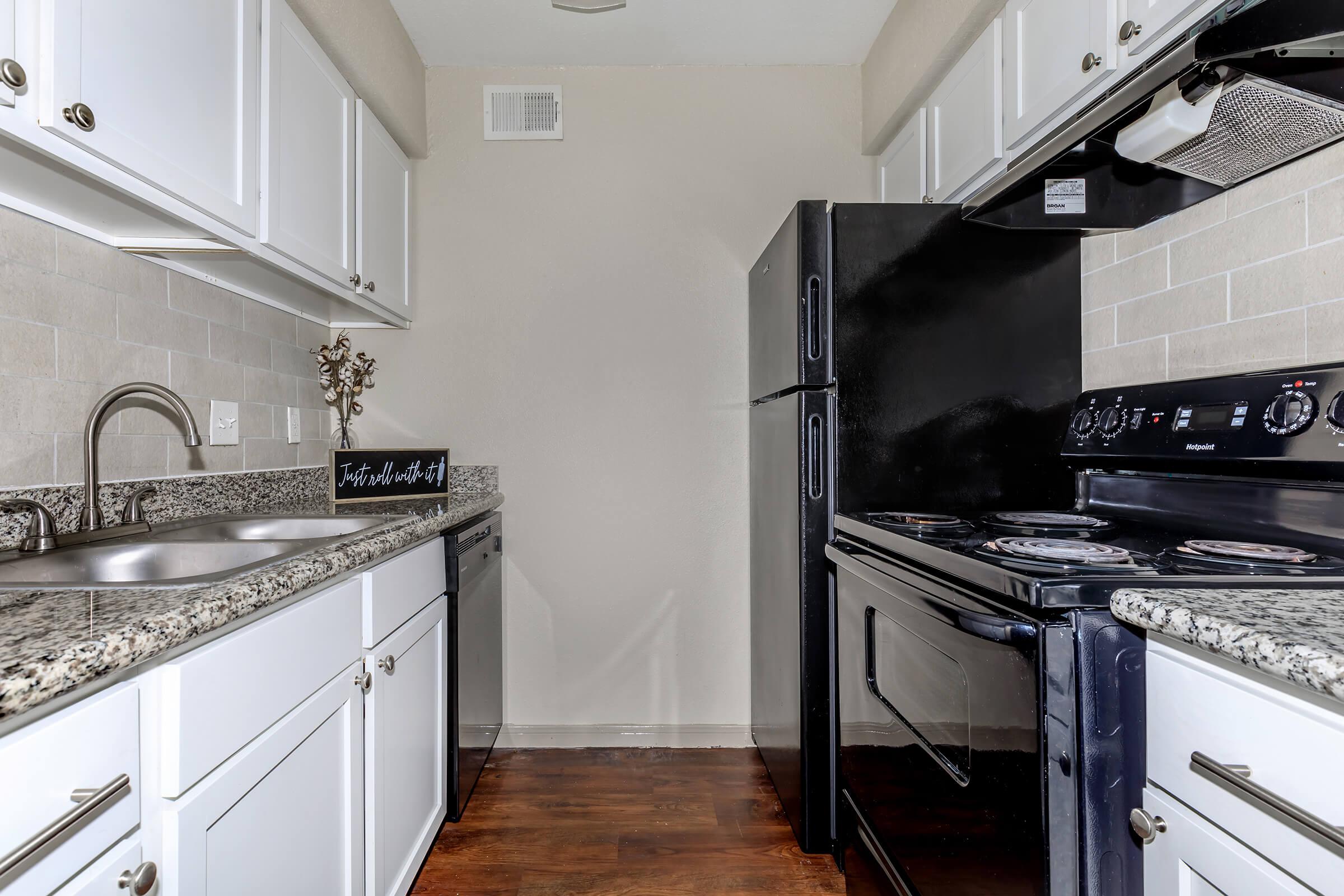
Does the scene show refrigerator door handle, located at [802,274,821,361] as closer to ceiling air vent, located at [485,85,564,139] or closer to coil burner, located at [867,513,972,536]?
coil burner, located at [867,513,972,536]

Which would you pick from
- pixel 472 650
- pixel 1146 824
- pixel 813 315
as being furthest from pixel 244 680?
pixel 813 315

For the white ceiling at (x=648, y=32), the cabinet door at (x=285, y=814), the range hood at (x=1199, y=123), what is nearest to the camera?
the cabinet door at (x=285, y=814)

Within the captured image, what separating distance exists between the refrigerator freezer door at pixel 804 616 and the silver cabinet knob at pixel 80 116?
1.43m

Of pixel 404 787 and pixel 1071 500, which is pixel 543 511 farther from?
pixel 1071 500

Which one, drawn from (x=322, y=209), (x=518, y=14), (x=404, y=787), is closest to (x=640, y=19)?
(x=518, y=14)

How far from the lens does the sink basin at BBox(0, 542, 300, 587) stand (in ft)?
3.59

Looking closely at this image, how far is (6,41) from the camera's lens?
0.89 m

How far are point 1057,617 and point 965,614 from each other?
0.47ft

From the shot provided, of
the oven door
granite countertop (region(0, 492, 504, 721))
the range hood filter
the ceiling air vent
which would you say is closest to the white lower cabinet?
granite countertop (region(0, 492, 504, 721))

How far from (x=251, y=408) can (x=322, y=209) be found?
598 millimetres

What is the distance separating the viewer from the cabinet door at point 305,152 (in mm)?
1482

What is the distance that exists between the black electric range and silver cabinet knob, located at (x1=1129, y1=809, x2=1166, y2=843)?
0.05 feet

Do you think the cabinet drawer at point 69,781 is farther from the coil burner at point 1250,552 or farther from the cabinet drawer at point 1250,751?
the coil burner at point 1250,552

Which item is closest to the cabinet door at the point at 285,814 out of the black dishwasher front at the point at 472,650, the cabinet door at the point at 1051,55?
the black dishwasher front at the point at 472,650
